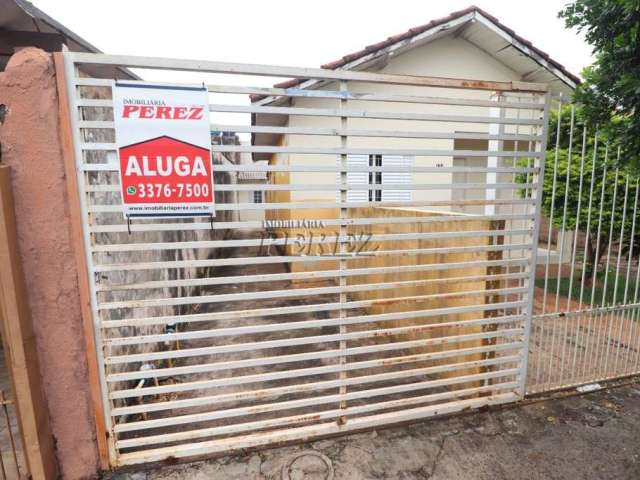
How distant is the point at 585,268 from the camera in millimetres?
6797

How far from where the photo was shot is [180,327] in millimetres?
5652

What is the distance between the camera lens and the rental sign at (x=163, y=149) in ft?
7.31

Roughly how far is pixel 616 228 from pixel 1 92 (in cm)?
744

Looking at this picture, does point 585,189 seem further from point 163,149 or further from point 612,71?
point 163,149

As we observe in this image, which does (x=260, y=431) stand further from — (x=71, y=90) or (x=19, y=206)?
(x=71, y=90)

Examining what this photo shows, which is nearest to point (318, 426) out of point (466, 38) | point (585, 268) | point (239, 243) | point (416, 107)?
point (239, 243)

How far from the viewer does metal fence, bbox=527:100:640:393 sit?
10.9ft

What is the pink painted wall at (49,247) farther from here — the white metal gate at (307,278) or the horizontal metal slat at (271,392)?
the horizontal metal slat at (271,392)

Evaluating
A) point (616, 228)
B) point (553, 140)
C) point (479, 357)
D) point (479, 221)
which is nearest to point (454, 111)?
point (553, 140)

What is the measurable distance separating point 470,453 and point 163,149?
122 inches

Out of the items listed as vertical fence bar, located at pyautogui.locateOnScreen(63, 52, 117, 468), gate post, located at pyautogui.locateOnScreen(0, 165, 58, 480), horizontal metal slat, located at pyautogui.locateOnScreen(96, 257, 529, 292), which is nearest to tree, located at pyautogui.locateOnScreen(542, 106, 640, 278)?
horizontal metal slat, located at pyautogui.locateOnScreen(96, 257, 529, 292)

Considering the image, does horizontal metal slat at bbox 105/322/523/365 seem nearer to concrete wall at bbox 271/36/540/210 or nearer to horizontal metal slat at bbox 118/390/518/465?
horizontal metal slat at bbox 118/390/518/465

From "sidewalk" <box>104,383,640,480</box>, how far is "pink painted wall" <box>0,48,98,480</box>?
1.44 feet

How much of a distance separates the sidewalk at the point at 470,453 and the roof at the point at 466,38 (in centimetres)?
587
